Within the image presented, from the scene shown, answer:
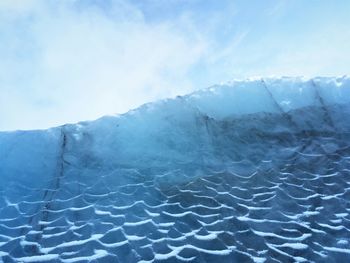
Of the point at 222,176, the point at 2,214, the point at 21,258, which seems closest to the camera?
the point at 21,258

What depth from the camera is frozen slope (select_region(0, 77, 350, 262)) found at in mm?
3504

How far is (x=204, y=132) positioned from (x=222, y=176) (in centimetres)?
91

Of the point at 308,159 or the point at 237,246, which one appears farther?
the point at 308,159

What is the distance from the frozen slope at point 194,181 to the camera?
138 inches

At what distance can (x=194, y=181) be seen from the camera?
15.1 feet

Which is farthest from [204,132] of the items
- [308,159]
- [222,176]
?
[308,159]

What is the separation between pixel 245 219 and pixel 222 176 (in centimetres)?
90

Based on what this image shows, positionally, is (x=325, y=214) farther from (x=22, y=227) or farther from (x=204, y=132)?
(x=22, y=227)

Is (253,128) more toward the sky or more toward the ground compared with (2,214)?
more toward the sky

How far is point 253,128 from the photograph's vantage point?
549 centimetres

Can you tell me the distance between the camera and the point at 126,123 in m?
5.44

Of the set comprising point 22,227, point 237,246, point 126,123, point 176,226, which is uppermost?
point 126,123

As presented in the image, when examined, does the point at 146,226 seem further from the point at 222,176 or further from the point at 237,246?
the point at 222,176

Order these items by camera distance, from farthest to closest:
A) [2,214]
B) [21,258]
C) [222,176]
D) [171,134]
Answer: [171,134] < [222,176] < [2,214] < [21,258]
